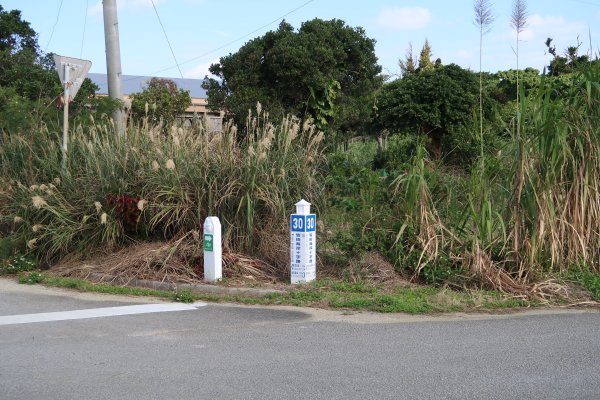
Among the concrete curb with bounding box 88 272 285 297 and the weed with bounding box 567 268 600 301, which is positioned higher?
the weed with bounding box 567 268 600 301

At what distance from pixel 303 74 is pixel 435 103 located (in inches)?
137

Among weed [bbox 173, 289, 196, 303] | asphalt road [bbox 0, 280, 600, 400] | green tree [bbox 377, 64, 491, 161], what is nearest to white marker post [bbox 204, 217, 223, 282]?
weed [bbox 173, 289, 196, 303]

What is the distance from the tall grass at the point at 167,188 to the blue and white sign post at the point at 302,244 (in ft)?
3.32

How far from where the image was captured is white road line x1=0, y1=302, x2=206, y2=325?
794 centimetres

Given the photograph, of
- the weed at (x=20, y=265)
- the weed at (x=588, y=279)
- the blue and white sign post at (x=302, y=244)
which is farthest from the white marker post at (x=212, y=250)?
the weed at (x=588, y=279)

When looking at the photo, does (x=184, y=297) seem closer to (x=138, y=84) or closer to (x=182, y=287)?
(x=182, y=287)

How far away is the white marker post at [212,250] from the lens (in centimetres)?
932

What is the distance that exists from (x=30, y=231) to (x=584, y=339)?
886 centimetres

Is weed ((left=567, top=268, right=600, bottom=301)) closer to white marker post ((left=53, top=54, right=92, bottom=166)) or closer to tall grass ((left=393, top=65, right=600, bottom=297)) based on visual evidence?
tall grass ((left=393, top=65, right=600, bottom=297))

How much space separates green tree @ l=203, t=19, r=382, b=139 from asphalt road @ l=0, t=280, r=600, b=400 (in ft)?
31.0

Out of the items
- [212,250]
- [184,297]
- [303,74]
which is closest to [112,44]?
[303,74]

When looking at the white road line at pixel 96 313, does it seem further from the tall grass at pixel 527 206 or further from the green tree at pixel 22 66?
the green tree at pixel 22 66

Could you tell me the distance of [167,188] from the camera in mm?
10359

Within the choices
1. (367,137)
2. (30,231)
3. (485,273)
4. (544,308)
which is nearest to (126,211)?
(30,231)
